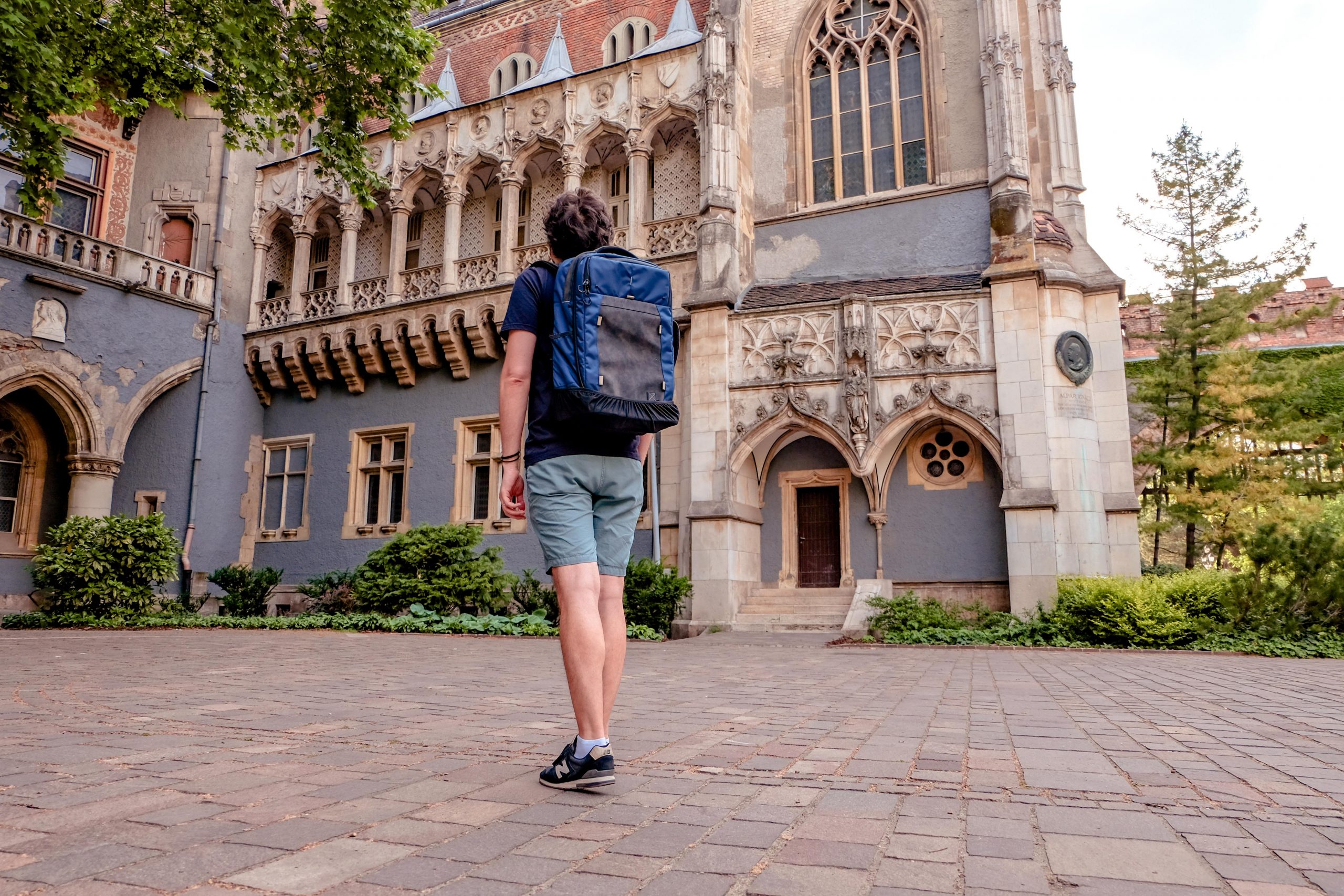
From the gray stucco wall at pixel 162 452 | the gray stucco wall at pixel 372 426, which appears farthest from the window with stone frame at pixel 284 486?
the gray stucco wall at pixel 162 452

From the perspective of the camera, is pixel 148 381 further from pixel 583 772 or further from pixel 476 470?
pixel 583 772

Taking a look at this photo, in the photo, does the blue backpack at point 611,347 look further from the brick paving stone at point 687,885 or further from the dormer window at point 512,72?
the dormer window at point 512,72

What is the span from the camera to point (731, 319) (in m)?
15.5

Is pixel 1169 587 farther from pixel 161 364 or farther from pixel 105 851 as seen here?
pixel 161 364

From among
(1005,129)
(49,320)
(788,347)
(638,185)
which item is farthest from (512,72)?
(1005,129)

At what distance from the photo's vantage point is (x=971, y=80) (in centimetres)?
1605

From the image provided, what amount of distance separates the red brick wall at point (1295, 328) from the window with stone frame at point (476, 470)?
57.6ft

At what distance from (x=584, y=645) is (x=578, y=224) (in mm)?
1587

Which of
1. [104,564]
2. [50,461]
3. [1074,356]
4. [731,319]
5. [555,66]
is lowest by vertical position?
[104,564]

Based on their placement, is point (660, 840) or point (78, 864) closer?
point (78, 864)

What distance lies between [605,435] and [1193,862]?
6.90 ft

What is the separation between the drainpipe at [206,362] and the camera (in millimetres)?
19062

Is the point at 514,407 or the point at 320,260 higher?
the point at 320,260

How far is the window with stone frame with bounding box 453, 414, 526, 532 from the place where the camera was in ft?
60.1
